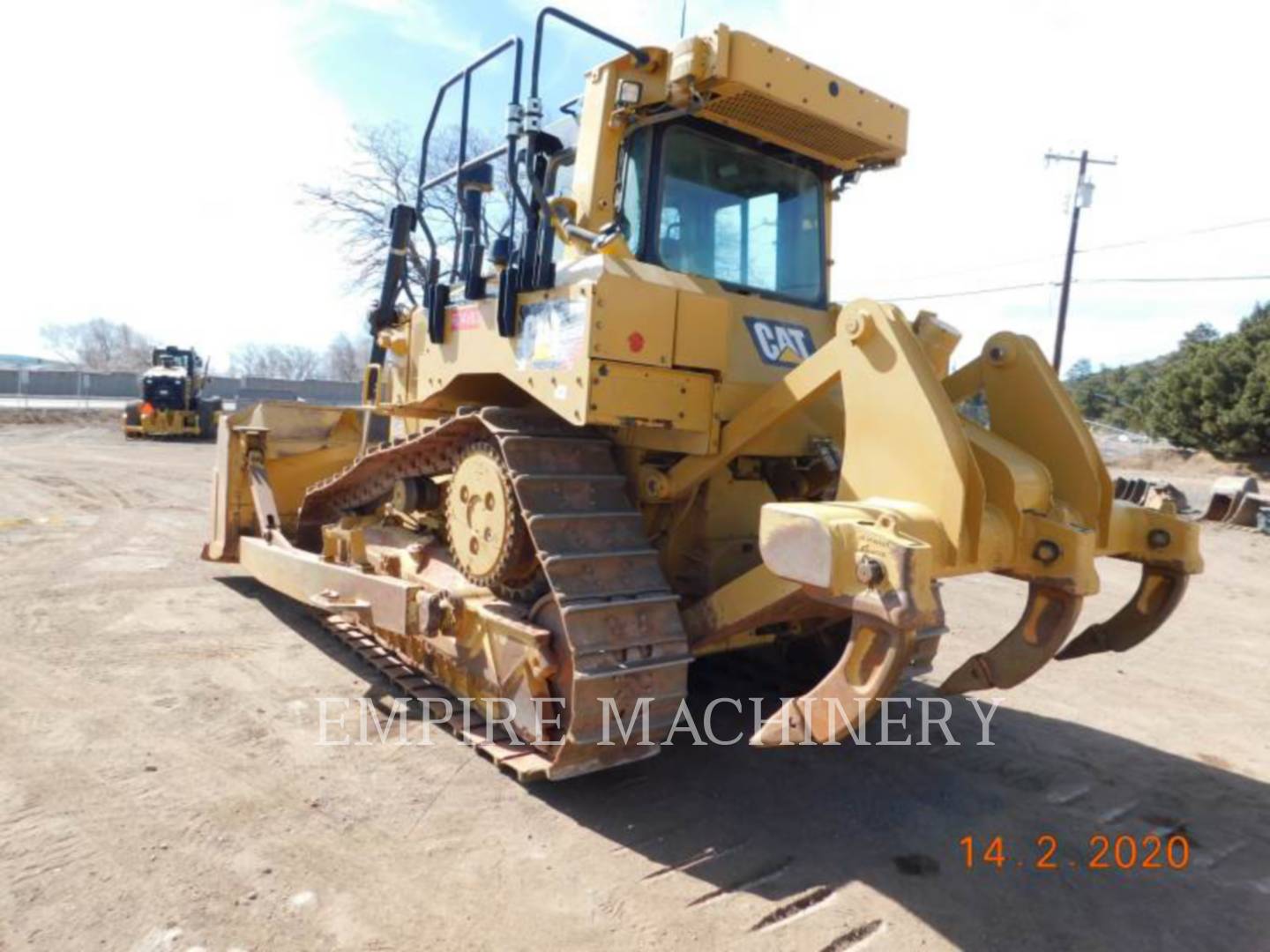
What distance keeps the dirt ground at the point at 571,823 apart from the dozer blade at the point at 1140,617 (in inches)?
30.7

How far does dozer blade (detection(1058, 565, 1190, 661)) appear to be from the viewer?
364 cm

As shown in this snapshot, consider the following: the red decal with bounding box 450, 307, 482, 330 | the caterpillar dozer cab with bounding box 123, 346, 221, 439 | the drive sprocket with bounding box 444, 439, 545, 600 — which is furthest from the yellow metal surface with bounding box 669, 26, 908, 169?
the caterpillar dozer cab with bounding box 123, 346, 221, 439

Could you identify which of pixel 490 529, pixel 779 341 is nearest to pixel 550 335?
pixel 490 529

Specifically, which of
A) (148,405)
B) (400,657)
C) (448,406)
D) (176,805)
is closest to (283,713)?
(400,657)

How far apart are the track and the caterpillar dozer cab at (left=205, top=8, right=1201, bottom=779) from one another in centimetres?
1

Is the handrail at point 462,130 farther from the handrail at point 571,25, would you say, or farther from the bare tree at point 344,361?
the bare tree at point 344,361

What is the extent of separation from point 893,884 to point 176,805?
112 inches

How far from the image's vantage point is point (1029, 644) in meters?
3.15

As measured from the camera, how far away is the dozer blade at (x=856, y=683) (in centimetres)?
265

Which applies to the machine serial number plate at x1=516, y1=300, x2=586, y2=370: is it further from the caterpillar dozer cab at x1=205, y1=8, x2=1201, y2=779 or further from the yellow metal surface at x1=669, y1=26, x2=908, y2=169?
the yellow metal surface at x1=669, y1=26, x2=908, y2=169

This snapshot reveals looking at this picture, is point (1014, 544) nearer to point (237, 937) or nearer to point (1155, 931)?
point (1155, 931)

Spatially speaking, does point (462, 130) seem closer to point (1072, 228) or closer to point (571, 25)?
point (571, 25)

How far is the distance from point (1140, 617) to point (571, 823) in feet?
8.38

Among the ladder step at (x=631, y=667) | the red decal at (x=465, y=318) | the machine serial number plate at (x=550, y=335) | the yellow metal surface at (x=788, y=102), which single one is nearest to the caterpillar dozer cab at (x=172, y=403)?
the red decal at (x=465, y=318)
